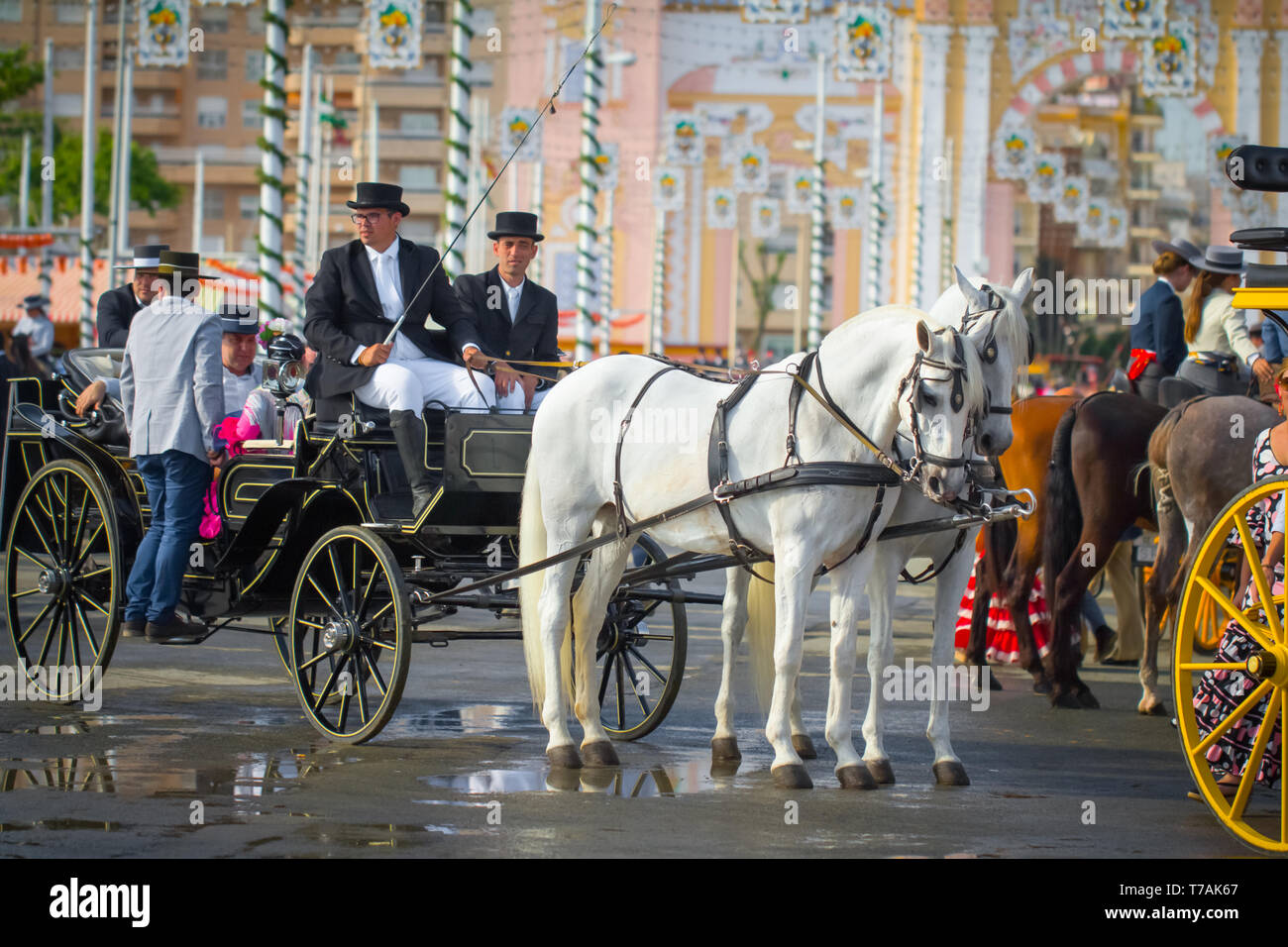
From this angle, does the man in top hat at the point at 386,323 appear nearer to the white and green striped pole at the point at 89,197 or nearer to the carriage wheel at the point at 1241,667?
the carriage wheel at the point at 1241,667

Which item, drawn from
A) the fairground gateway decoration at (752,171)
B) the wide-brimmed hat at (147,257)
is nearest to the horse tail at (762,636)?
the wide-brimmed hat at (147,257)

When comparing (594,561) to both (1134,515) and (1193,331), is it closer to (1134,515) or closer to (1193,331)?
(1134,515)

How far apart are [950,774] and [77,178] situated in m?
61.1

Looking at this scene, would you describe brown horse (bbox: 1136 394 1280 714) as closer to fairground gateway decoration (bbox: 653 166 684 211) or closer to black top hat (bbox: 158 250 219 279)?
black top hat (bbox: 158 250 219 279)

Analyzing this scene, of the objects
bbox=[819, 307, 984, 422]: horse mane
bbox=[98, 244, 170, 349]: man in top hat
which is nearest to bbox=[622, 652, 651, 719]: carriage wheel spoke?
bbox=[819, 307, 984, 422]: horse mane

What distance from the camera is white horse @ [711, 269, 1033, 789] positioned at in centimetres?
687

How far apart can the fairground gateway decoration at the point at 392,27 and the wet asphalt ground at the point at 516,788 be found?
12.2m

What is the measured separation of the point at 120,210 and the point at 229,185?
53310 millimetres

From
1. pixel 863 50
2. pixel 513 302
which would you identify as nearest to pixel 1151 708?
pixel 513 302

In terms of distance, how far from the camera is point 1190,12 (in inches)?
2197

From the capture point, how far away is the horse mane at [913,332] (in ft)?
21.7
